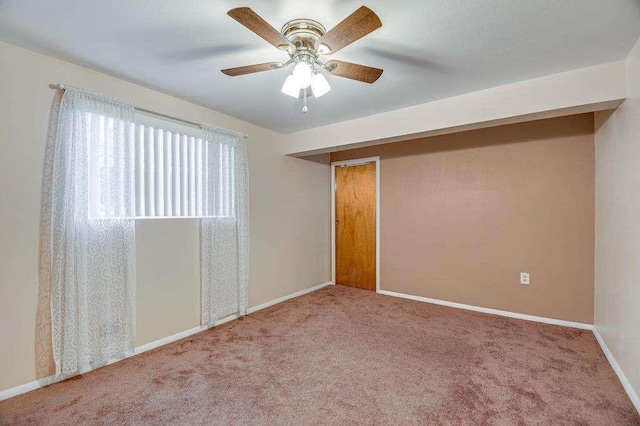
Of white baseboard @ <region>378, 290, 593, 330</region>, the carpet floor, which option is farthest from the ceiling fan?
white baseboard @ <region>378, 290, 593, 330</region>

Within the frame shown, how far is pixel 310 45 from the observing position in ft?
5.74

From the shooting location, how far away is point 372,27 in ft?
4.51

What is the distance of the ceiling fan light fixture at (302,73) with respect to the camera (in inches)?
66.7

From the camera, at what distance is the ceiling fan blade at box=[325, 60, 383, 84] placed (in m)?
1.73

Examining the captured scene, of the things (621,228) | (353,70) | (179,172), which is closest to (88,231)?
(179,172)

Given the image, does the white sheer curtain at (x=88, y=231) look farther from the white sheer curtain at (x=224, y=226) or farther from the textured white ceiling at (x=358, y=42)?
the white sheer curtain at (x=224, y=226)

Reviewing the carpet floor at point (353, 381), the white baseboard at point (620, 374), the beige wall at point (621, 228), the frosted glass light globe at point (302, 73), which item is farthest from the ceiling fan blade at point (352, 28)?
the white baseboard at point (620, 374)

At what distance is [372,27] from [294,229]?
308 centimetres

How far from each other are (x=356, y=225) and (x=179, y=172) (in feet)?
8.72

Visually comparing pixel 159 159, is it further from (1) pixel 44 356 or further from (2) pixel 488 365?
(2) pixel 488 365

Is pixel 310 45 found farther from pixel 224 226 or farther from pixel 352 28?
pixel 224 226

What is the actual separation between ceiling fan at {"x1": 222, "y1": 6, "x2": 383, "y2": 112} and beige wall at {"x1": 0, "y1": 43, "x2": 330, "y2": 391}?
1.43m

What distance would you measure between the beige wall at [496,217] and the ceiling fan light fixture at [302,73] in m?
2.65

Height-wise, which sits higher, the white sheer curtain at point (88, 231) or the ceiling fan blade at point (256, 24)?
the ceiling fan blade at point (256, 24)
